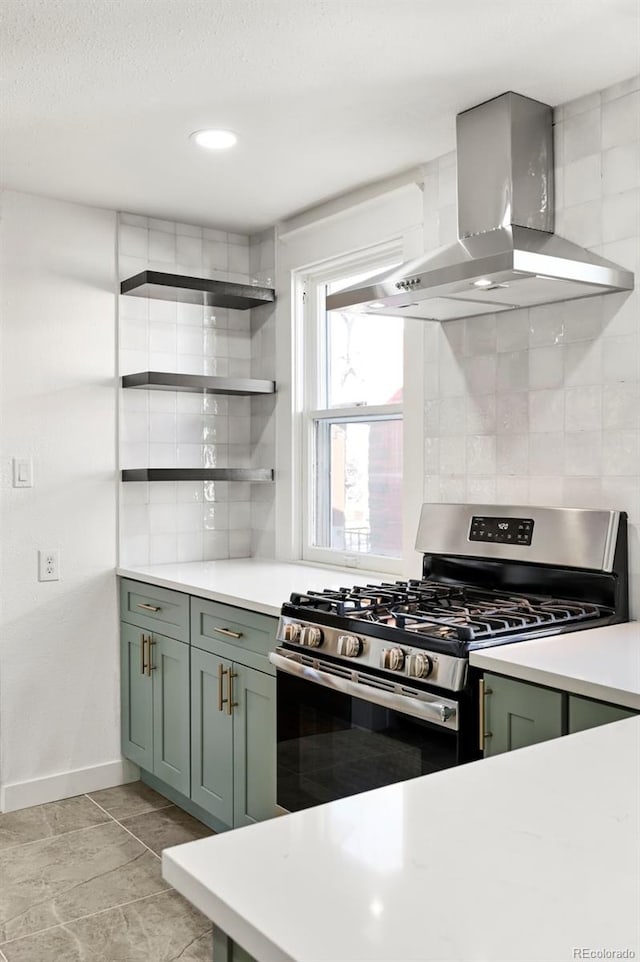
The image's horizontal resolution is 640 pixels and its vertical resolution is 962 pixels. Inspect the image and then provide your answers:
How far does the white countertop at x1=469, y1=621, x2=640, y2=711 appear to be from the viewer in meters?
1.68

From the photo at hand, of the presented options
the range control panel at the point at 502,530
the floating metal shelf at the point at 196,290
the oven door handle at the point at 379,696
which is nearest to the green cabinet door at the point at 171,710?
the oven door handle at the point at 379,696

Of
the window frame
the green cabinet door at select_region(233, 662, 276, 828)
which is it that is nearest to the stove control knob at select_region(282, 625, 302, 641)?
the green cabinet door at select_region(233, 662, 276, 828)

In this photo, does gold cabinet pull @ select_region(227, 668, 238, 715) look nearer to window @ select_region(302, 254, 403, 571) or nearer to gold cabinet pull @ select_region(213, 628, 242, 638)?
gold cabinet pull @ select_region(213, 628, 242, 638)

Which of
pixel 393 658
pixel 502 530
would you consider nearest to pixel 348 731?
pixel 393 658

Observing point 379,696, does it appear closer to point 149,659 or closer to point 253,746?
point 253,746

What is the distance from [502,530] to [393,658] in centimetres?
72

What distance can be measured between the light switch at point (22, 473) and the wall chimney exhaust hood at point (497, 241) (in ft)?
4.71

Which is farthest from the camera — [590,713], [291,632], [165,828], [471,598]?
[165,828]

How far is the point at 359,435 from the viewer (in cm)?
350

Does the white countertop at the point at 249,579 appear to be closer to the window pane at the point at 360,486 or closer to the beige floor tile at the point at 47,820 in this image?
the window pane at the point at 360,486

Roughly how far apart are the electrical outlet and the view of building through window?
1068 millimetres

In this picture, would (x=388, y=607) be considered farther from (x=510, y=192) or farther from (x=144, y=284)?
(x=144, y=284)

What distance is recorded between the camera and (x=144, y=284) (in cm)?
341

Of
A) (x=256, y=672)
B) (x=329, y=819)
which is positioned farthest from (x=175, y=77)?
(x=329, y=819)
